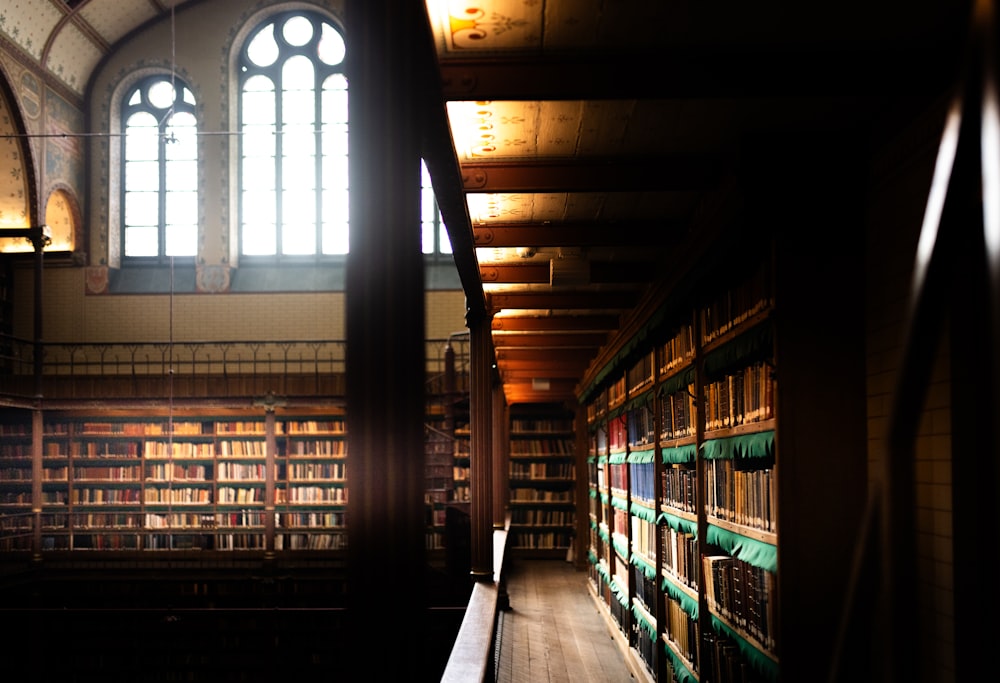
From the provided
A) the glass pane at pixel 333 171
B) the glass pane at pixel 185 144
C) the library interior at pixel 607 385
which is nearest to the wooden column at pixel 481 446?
the library interior at pixel 607 385

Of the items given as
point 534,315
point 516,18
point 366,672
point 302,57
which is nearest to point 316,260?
point 302,57

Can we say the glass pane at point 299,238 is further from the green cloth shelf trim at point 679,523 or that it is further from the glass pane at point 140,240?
the green cloth shelf trim at point 679,523

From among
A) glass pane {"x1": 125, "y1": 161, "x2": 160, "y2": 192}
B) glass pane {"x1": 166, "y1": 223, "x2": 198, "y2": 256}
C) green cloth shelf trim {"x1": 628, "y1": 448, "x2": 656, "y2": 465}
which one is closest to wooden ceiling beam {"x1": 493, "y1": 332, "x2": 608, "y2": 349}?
green cloth shelf trim {"x1": 628, "y1": 448, "x2": 656, "y2": 465}

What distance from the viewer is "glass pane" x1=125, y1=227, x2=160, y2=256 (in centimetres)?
1517

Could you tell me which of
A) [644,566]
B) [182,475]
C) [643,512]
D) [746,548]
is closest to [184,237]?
[182,475]

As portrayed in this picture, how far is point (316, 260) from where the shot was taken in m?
15.0

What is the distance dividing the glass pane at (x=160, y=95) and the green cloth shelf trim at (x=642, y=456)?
11036 mm

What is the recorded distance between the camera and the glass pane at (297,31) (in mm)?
15188

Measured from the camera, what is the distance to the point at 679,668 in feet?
16.9

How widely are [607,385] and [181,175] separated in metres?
8.78

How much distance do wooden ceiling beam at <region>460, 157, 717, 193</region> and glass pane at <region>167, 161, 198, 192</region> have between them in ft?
40.2

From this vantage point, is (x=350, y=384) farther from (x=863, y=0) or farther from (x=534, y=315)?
(x=534, y=315)

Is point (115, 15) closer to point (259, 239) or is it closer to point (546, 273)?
point (259, 239)

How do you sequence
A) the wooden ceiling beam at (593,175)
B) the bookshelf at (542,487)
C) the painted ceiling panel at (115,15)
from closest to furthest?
the wooden ceiling beam at (593,175)
the bookshelf at (542,487)
the painted ceiling panel at (115,15)
